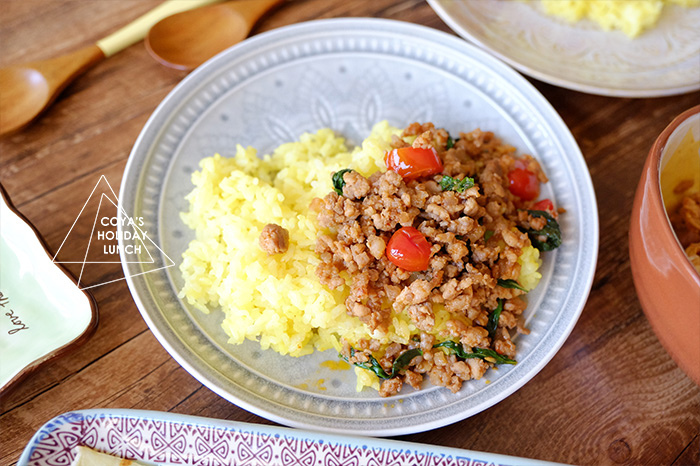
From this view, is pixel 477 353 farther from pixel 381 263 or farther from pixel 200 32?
pixel 200 32

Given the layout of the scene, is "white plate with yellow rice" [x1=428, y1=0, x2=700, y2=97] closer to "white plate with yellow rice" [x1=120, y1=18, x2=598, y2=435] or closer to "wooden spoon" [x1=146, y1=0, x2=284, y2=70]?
"white plate with yellow rice" [x1=120, y1=18, x2=598, y2=435]

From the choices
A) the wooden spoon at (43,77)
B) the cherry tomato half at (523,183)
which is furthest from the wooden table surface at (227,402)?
the cherry tomato half at (523,183)

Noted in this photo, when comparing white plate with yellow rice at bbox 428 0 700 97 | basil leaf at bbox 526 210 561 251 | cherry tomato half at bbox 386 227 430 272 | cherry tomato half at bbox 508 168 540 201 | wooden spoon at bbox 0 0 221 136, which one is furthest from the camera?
wooden spoon at bbox 0 0 221 136

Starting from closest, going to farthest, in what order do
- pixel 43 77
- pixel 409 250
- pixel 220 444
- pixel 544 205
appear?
1. pixel 220 444
2. pixel 409 250
3. pixel 544 205
4. pixel 43 77

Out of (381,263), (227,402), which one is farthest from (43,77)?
(381,263)

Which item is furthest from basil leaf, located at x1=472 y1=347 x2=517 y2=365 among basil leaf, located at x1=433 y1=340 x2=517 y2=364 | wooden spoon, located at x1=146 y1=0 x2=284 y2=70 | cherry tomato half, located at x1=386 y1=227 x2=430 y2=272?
wooden spoon, located at x1=146 y1=0 x2=284 y2=70

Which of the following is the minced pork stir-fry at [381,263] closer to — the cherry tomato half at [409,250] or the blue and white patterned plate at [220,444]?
the cherry tomato half at [409,250]
